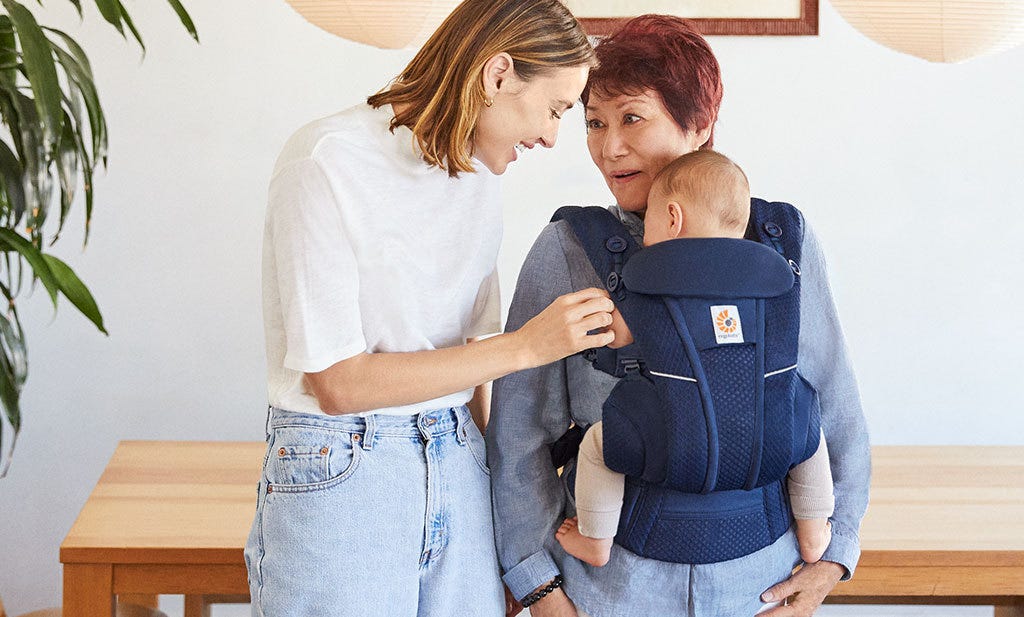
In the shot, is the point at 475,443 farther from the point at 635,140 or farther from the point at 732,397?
the point at 635,140

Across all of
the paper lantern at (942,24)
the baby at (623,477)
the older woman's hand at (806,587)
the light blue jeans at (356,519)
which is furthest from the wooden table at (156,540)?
the paper lantern at (942,24)

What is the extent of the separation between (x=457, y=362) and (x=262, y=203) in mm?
1998

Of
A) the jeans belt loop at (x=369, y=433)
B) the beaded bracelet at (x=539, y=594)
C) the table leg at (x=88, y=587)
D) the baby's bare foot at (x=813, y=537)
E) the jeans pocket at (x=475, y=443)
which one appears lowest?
the table leg at (x=88, y=587)

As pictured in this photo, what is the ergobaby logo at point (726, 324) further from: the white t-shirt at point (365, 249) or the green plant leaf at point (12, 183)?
the green plant leaf at point (12, 183)

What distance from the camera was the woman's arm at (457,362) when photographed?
1.41m

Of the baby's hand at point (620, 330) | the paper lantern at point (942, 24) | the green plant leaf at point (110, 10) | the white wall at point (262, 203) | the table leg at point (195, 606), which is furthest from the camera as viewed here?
the white wall at point (262, 203)

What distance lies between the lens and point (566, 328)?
1452 mm

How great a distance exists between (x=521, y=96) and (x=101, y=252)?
2.17 metres

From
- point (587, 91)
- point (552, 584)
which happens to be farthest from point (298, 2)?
point (552, 584)

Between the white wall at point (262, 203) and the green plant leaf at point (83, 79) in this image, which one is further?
the white wall at point (262, 203)

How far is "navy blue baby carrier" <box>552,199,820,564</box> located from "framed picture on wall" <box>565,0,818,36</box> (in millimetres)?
1879

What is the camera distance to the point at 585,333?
1.46m

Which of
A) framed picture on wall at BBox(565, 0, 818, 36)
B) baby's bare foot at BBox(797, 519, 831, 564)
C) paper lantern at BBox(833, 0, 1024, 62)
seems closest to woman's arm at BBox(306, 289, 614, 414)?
baby's bare foot at BBox(797, 519, 831, 564)

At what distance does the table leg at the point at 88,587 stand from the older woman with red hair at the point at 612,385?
731 millimetres
